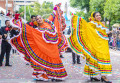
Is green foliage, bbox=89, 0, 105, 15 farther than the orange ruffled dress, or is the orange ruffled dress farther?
green foliage, bbox=89, 0, 105, 15

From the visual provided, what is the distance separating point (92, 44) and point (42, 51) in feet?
4.25

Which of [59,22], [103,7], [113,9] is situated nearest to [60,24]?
[59,22]

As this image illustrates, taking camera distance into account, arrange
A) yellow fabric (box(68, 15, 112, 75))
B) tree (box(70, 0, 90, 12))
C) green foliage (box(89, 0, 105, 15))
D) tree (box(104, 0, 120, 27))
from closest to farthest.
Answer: yellow fabric (box(68, 15, 112, 75)) → tree (box(104, 0, 120, 27)) → green foliage (box(89, 0, 105, 15)) → tree (box(70, 0, 90, 12))

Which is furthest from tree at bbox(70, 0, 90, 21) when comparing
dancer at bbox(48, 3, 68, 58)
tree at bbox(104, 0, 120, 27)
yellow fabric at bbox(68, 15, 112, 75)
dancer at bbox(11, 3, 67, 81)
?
dancer at bbox(11, 3, 67, 81)

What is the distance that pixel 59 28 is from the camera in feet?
31.2

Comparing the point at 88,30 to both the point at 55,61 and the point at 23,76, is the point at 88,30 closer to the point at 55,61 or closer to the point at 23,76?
the point at 55,61

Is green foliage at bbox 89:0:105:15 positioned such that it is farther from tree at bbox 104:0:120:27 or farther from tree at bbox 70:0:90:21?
tree at bbox 70:0:90:21

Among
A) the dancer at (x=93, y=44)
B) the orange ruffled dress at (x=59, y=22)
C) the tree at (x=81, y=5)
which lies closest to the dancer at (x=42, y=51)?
A: the dancer at (x=93, y=44)

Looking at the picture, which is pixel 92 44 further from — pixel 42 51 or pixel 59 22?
pixel 59 22

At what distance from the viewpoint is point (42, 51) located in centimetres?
630

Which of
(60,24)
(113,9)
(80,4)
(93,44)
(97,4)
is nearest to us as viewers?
(93,44)

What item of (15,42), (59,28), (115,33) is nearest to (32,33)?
(15,42)

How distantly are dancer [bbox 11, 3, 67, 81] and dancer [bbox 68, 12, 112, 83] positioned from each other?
0.58 m

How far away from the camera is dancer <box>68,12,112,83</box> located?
5996 mm
